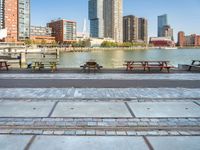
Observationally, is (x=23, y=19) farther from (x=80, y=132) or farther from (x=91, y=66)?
(x=80, y=132)

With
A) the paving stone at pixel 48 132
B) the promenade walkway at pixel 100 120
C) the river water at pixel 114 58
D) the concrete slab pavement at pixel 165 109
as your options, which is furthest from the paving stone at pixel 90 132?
the river water at pixel 114 58

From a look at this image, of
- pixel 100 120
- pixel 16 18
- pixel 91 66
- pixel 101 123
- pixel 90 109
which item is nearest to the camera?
pixel 101 123

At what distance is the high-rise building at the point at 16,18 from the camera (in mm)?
169500

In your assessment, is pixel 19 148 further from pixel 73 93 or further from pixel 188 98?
pixel 188 98

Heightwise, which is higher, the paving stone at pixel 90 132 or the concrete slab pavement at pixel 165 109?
the concrete slab pavement at pixel 165 109

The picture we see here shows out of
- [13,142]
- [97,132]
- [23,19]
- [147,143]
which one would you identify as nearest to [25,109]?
[13,142]

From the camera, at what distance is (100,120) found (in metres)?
7.56

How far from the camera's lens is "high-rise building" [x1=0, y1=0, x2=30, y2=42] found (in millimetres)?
169500

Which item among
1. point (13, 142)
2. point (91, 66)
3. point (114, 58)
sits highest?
point (114, 58)

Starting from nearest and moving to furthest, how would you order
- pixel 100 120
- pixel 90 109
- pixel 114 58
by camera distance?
1. pixel 100 120
2. pixel 90 109
3. pixel 114 58

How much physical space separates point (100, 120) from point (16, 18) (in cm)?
17724

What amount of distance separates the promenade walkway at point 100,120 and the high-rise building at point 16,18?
156 m

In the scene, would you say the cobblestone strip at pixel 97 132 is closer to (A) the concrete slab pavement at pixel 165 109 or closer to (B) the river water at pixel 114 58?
(A) the concrete slab pavement at pixel 165 109

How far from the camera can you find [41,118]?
7.74 m
